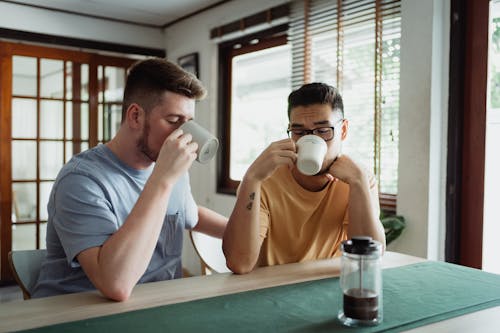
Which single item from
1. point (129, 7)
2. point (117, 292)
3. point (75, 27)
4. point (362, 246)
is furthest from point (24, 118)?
point (362, 246)

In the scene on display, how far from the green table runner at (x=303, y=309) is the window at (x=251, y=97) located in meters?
2.23

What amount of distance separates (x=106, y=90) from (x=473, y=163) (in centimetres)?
333

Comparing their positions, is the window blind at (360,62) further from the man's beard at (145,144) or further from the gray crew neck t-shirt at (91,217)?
the man's beard at (145,144)

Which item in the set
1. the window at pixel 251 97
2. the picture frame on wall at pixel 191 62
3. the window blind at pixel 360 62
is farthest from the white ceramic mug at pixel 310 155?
the picture frame on wall at pixel 191 62

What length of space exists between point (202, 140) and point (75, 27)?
333 centimetres

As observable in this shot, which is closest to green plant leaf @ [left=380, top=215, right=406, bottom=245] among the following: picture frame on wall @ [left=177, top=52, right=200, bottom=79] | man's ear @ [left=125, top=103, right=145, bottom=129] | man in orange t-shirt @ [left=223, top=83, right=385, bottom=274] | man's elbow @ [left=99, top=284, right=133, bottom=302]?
man in orange t-shirt @ [left=223, top=83, right=385, bottom=274]

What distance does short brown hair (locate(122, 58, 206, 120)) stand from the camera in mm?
1433

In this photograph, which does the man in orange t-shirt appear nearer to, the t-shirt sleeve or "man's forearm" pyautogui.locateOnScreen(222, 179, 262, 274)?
"man's forearm" pyautogui.locateOnScreen(222, 179, 262, 274)

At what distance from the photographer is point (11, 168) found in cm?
394

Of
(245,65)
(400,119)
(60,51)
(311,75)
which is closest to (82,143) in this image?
(60,51)

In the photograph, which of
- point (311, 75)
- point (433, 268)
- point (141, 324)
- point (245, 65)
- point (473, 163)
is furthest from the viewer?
point (245, 65)

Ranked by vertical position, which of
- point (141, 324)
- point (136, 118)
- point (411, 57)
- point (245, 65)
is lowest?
point (141, 324)

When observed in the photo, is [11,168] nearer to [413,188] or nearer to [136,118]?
[136,118]

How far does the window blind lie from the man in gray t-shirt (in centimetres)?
130
